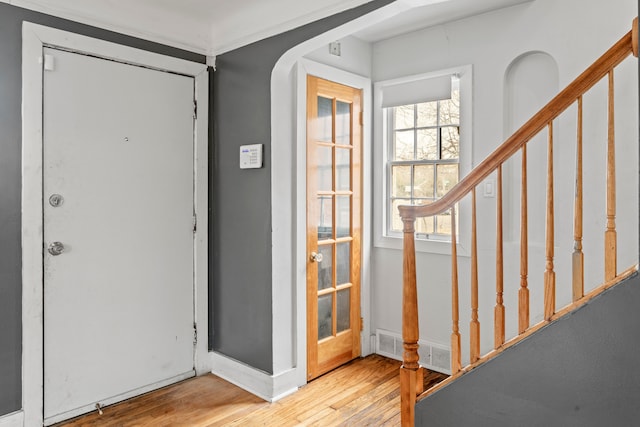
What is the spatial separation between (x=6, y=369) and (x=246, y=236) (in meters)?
1.48

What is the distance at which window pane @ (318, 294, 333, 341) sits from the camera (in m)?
3.30

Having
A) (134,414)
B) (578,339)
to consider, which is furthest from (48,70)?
(578,339)

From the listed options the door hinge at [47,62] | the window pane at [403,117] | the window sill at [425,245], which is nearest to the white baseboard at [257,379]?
the window sill at [425,245]

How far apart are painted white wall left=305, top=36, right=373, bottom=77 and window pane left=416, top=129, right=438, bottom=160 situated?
645mm

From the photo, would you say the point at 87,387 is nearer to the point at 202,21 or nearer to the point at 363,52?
the point at 202,21

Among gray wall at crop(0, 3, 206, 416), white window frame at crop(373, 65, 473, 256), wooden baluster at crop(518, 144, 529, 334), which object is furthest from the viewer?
white window frame at crop(373, 65, 473, 256)

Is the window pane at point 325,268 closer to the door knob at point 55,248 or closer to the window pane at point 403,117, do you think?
the window pane at point 403,117

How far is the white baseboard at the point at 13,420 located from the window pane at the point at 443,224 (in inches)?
110

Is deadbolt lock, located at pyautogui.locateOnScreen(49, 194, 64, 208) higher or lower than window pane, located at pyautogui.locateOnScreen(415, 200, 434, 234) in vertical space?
higher

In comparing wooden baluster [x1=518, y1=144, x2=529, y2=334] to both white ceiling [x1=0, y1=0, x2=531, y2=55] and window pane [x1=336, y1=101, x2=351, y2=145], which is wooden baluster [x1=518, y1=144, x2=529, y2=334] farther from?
window pane [x1=336, y1=101, x2=351, y2=145]

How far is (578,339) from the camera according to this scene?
164cm

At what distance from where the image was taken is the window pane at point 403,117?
3517 millimetres

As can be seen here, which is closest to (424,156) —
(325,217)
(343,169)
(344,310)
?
(343,169)

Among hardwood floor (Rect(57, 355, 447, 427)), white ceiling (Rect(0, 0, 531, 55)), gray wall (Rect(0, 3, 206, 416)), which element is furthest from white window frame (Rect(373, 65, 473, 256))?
gray wall (Rect(0, 3, 206, 416))
